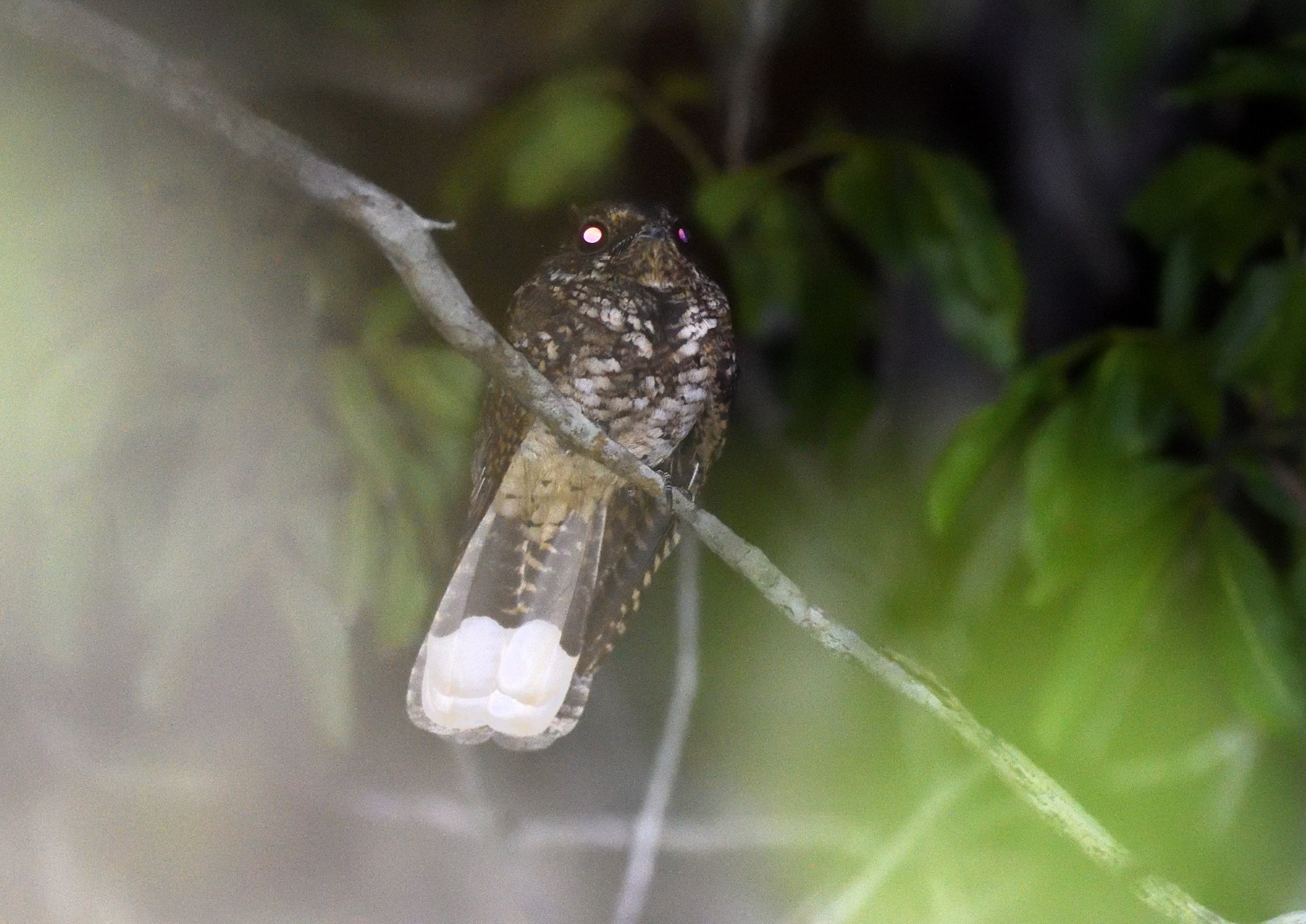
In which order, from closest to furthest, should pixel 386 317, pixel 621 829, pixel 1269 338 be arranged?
pixel 386 317 < pixel 621 829 < pixel 1269 338

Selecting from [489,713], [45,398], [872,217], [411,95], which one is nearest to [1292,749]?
[872,217]

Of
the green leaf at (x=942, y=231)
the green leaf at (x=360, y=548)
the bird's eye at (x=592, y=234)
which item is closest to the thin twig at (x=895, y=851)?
the green leaf at (x=942, y=231)

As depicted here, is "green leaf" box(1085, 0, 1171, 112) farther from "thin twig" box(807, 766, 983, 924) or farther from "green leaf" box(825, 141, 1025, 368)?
"thin twig" box(807, 766, 983, 924)

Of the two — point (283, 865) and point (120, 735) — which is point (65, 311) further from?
point (283, 865)

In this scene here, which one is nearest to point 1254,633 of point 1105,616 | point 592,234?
point 1105,616

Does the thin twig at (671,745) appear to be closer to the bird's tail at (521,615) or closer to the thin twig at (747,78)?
the bird's tail at (521,615)

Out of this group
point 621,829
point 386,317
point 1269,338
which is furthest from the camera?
point 1269,338

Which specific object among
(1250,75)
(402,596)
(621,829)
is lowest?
(621,829)

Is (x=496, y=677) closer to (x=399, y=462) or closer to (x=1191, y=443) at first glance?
(x=399, y=462)
